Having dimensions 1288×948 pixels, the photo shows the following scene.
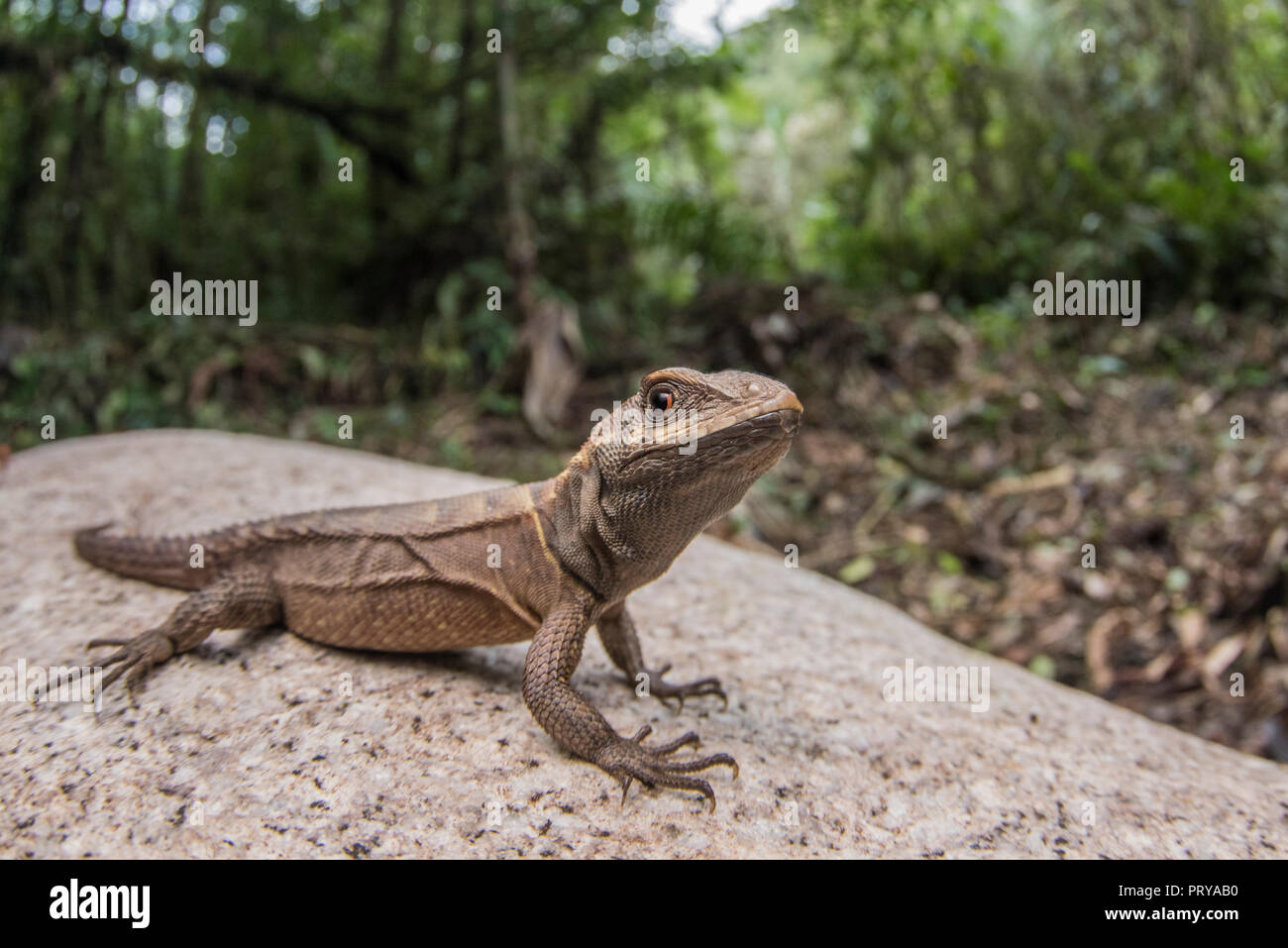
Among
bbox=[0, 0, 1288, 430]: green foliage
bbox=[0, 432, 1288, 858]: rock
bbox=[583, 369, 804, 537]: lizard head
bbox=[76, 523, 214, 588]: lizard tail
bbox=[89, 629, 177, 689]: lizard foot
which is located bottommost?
bbox=[0, 432, 1288, 858]: rock

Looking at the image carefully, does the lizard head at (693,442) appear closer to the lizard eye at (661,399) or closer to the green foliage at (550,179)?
the lizard eye at (661,399)

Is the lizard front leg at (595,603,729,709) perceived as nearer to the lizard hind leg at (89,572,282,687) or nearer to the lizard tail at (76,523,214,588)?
the lizard hind leg at (89,572,282,687)

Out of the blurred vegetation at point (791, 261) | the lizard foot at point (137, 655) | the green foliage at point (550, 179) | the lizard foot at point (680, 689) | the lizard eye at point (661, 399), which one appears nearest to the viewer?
the lizard eye at point (661, 399)

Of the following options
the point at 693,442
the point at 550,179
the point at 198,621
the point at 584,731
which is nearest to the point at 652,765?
the point at 584,731

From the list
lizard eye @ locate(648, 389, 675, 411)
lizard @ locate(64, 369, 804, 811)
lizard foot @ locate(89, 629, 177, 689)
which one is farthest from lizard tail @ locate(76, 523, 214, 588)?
lizard eye @ locate(648, 389, 675, 411)

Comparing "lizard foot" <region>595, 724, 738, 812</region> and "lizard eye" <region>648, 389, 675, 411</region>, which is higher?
"lizard eye" <region>648, 389, 675, 411</region>

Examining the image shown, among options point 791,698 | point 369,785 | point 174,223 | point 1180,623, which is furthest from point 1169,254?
point 174,223

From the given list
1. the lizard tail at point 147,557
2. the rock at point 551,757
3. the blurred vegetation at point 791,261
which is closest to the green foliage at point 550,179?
the blurred vegetation at point 791,261
